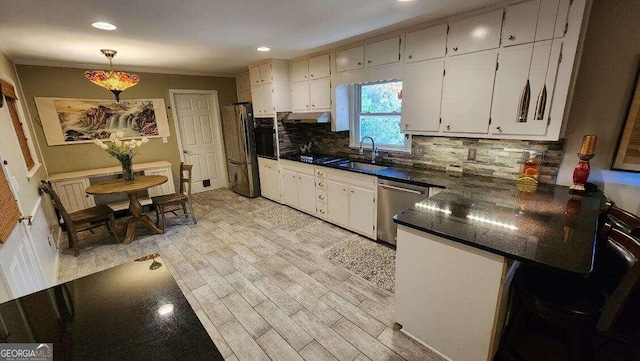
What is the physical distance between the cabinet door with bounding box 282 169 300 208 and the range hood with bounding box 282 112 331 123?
0.83 metres

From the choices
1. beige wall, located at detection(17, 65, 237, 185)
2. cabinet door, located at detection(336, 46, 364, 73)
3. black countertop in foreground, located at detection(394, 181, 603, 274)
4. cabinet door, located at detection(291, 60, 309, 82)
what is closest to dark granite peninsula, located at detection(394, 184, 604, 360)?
black countertop in foreground, located at detection(394, 181, 603, 274)

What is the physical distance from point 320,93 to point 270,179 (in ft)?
5.94

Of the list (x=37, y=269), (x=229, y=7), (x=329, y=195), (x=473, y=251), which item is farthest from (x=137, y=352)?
(x=329, y=195)

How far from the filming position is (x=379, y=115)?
11.5ft

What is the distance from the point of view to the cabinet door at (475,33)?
2.20 metres

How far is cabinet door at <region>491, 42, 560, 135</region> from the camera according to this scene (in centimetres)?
203

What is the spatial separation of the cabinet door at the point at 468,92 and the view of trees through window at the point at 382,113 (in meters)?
0.70

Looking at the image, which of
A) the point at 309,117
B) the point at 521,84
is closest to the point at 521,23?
the point at 521,84

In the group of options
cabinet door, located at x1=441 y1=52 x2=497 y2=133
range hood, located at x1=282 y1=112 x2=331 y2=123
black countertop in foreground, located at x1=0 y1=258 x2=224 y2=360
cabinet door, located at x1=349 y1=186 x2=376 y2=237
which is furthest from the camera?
range hood, located at x1=282 y1=112 x2=331 y2=123

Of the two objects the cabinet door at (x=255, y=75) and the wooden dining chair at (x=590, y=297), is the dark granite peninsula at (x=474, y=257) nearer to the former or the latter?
the wooden dining chair at (x=590, y=297)

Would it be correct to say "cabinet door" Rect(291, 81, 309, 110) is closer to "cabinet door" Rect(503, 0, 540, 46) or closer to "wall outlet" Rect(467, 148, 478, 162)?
"wall outlet" Rect(467, 148, 478, 162)

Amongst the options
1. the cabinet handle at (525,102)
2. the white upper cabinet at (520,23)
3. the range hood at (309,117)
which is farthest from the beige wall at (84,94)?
the cabinet handle at (525,102)

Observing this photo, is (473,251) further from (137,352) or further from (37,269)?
(37,269)

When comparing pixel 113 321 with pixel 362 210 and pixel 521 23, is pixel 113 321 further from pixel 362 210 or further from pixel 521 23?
pixel 521 23
